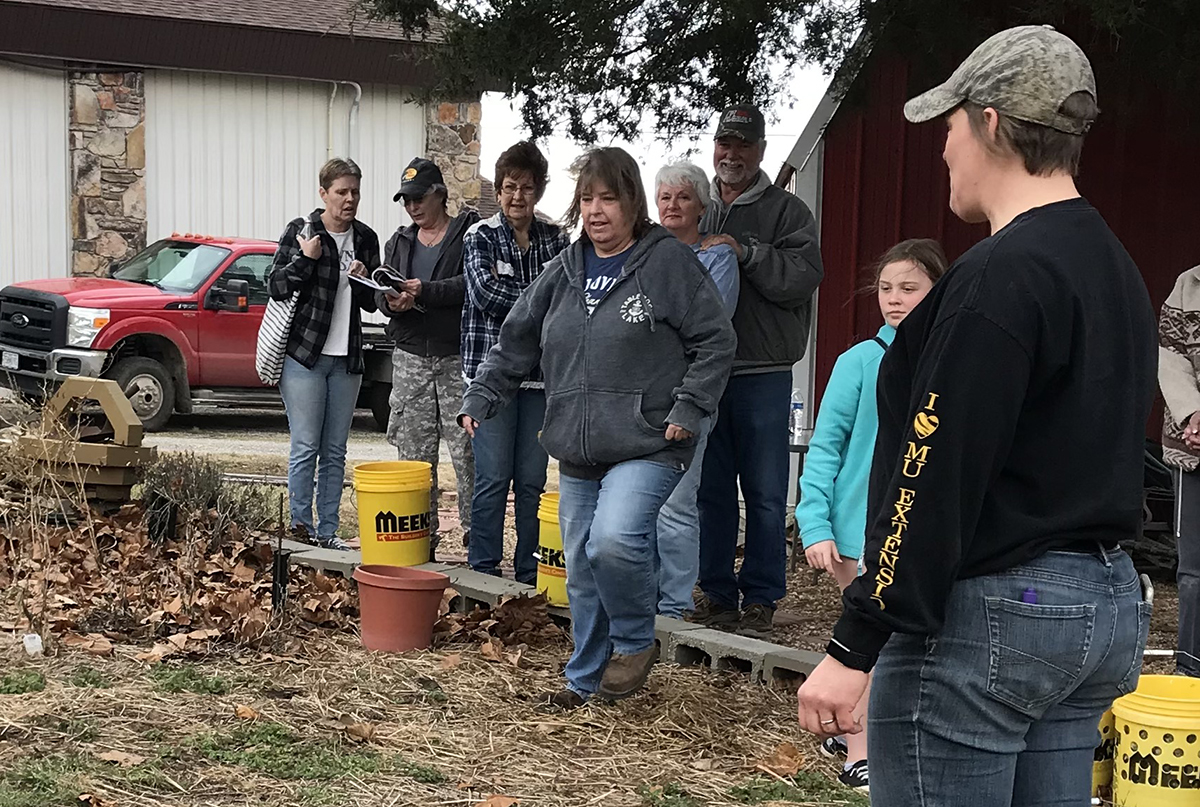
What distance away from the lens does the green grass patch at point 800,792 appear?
4.00 metres

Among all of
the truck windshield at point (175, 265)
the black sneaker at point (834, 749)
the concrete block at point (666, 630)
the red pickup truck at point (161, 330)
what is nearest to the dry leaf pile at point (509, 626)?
the concrete block at point (666, 630)

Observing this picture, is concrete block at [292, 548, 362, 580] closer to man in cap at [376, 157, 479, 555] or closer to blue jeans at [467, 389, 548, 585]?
man in cap at [376, 157, 479, 555]

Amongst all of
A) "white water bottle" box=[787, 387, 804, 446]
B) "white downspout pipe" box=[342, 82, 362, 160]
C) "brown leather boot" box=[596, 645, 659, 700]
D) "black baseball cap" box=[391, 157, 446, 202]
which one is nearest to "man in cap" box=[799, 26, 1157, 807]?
"brown leather boot" box=[596, 645, 659, 700]

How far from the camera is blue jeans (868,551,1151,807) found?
6.51ft

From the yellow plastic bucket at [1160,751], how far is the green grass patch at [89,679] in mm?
3233

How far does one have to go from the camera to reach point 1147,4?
5020mm

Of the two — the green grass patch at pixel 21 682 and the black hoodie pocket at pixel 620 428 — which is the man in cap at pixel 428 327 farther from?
the black hoodie pocket at pixel 620 428

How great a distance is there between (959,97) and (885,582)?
2.31 ft

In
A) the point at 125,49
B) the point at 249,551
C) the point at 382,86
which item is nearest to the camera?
the point at 249,551

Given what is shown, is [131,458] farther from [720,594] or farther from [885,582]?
[885,582]

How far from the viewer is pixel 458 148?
69.4ft

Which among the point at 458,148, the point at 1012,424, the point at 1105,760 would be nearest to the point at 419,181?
the point at 1105,760

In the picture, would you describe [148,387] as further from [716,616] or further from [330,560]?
[716,616]

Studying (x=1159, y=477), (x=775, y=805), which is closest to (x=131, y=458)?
(x=775, y=805)
